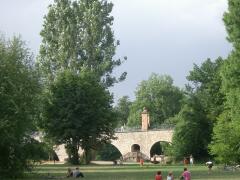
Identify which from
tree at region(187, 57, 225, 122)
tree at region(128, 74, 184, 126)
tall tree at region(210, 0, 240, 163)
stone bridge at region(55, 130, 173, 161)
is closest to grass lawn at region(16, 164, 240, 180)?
tall tree at region(210, 0, 240, 163)

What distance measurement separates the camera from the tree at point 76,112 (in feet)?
211

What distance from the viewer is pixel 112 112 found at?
6781cm

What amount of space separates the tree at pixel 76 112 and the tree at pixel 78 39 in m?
1.21

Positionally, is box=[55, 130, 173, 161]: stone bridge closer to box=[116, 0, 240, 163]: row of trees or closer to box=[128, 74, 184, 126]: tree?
box=[116, 0, 240, 163]: row of trees

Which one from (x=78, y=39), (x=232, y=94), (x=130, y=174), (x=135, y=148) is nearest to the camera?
(x=130, y=174)

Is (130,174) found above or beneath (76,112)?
beneath

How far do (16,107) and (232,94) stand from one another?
21.4 m

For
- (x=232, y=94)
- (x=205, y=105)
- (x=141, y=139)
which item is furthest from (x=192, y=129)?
(x=232, y=94)

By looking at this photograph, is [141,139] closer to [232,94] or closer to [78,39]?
[78,39]

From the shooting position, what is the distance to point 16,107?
36906 mm

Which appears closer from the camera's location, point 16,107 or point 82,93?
point 16,107

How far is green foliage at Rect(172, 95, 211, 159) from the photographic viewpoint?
7225 cm

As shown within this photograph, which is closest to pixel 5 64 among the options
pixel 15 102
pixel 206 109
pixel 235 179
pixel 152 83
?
pixel 15 102

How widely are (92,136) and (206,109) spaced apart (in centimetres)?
1461
